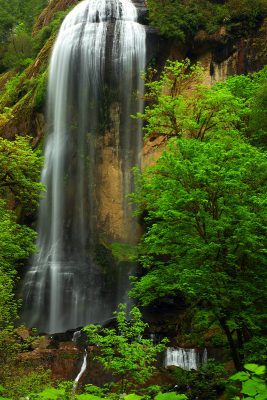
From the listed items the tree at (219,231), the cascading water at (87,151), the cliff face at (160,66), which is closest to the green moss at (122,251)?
the cliff face at (160,66)

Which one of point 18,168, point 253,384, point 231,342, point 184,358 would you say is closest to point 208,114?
point 18,168

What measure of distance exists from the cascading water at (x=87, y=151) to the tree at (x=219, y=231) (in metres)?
12.3

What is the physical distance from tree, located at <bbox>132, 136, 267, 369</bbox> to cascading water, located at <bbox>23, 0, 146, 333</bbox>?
1231 cm

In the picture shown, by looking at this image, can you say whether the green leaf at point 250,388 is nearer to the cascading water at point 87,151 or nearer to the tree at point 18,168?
the tree at point 18,168

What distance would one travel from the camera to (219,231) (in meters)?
10.1

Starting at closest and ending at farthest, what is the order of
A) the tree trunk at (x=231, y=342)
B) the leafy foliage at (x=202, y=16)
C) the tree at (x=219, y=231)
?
1. the tree at (x=219, y=231)
2. the tree trunk at (x=231, y=342)
3. the leafy foliage at (x=202, y=16)

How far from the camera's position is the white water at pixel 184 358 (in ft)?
50.8

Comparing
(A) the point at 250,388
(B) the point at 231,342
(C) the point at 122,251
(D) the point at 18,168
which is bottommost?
(C) the point at 122,251

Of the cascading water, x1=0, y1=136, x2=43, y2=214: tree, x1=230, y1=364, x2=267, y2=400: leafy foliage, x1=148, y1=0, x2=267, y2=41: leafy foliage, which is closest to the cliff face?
the cascading water

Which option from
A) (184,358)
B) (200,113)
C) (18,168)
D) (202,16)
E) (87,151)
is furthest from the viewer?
(202,16)

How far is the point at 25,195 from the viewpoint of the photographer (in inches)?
676

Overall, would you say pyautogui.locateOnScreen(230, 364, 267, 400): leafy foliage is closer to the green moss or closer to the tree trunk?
the tree trunk

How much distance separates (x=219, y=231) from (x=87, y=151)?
1660 cm

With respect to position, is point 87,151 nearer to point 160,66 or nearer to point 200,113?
point 160,66
